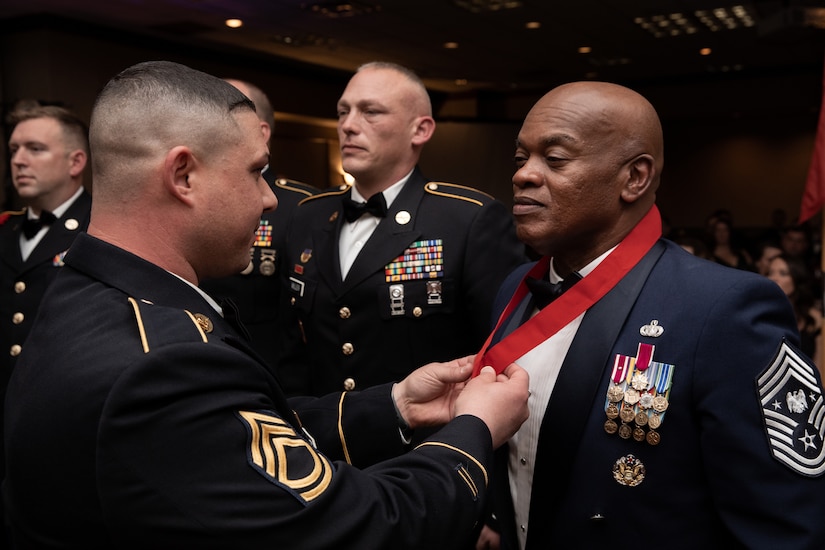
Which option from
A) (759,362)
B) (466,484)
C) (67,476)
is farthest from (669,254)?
(67,476)

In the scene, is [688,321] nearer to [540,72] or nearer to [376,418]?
[376,418]

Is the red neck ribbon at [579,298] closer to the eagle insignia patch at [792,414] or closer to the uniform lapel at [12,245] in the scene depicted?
the eagle insignia patch at [792,414]

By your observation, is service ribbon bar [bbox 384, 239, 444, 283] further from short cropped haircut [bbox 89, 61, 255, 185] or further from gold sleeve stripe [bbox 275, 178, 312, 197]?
short cropped haircut [bbox 89, 61, 255, 185]

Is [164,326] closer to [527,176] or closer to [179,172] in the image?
[179,172]

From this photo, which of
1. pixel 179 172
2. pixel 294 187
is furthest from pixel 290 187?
pixel 179 172

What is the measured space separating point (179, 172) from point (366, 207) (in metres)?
1.44

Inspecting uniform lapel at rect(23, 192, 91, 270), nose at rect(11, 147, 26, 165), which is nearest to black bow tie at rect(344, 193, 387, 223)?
uniform lapel at rect(23, 192, 91, 270)

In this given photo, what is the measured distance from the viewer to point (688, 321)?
1.41m

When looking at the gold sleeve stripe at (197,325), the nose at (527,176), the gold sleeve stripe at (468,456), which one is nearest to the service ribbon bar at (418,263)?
the nose at (527,176)

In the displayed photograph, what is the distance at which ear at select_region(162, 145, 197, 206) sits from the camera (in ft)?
3.99

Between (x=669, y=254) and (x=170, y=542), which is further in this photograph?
(x=669, y=254)

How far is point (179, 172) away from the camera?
123 cm

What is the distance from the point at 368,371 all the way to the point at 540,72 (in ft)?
34.7

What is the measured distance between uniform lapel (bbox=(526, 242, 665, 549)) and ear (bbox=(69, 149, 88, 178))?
281 cm
